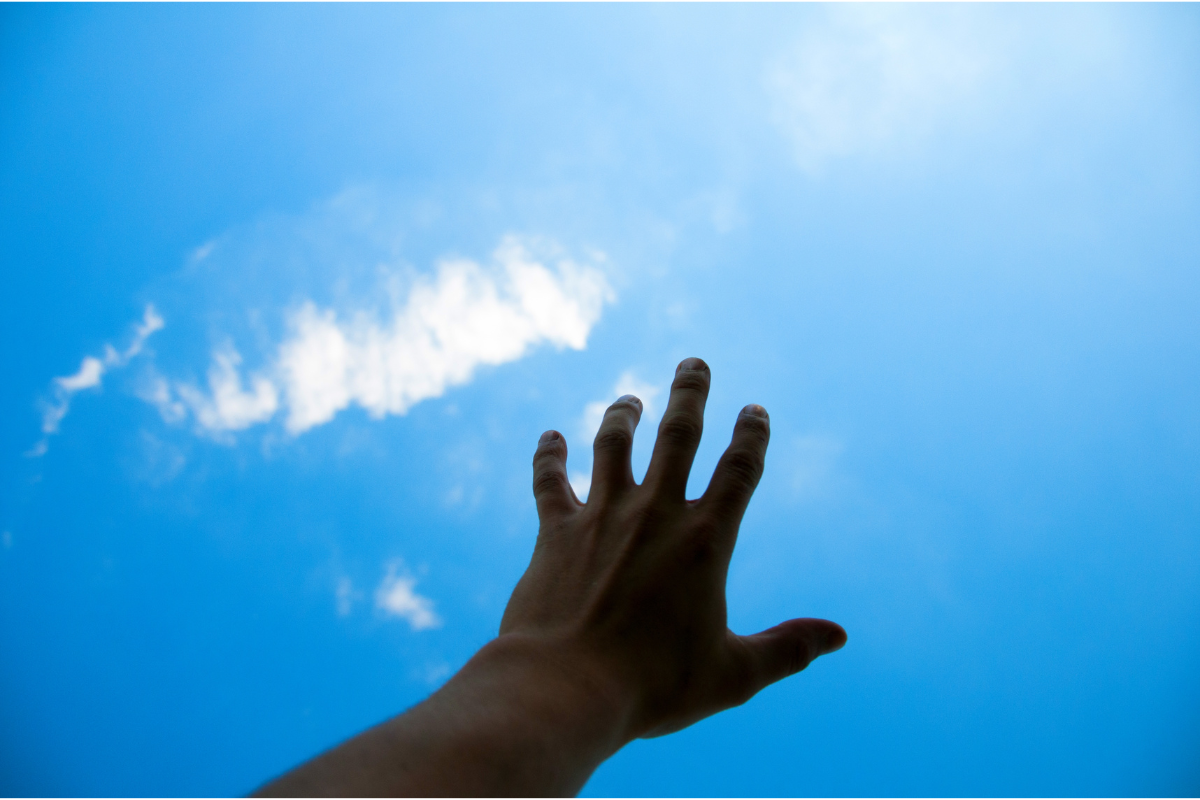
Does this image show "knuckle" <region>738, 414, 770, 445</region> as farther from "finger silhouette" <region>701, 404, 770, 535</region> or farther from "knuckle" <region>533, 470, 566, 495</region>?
"knuckle" <region>533, 470, 566, 495</region>

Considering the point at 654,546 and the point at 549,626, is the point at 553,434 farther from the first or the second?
the point at 549,626

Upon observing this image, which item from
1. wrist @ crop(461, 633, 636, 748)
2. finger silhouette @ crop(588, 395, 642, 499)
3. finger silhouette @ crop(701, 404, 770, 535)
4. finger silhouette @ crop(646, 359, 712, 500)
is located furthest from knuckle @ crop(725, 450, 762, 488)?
wrist @ crop(461, 633, 636, 748)

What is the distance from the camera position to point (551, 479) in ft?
8.04

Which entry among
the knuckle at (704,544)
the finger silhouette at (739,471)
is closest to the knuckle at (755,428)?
the finger silhouette at (739,471)

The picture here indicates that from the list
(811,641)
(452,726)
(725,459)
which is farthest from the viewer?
(725,459)

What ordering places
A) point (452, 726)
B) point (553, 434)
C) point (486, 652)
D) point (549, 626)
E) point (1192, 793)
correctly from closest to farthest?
point (452, 726)
point (486, 652)
point (549, 626)
point (553, 434)
point (1192, 793)

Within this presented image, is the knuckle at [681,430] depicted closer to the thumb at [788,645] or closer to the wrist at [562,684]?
the thumb at [788,645]

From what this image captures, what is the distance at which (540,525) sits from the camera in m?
2.29

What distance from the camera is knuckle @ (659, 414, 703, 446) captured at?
2172 mm

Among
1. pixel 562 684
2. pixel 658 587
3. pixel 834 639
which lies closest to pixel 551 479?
pixel 658 587

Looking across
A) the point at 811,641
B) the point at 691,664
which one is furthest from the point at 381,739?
the point at 811,641

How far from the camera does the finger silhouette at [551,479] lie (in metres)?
2.34

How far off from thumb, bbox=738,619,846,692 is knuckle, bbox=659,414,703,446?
65 centimetres

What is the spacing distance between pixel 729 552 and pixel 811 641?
37cm
